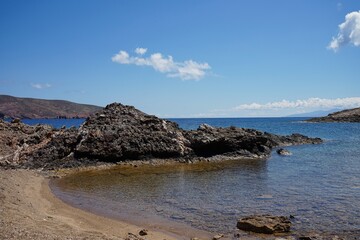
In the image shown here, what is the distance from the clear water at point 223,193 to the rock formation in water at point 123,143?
4203 mm

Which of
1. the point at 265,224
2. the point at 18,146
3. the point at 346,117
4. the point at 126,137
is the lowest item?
the point at 265,224

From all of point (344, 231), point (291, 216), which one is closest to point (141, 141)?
point (291, 216)

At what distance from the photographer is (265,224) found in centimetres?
1555

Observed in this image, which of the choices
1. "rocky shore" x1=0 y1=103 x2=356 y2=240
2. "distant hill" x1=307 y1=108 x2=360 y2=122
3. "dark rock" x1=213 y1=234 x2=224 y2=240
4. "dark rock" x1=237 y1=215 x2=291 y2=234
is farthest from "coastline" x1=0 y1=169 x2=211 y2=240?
"distant hill" x1=307 y1=108 x2=360 y2=122

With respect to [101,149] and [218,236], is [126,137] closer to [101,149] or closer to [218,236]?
[101,149]

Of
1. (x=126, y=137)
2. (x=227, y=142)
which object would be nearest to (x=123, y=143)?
(x=126, y=137)

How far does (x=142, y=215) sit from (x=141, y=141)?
22552 millimetres

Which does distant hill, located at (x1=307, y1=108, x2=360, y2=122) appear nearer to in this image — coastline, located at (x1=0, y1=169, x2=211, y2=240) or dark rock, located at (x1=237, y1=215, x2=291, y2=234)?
dark rock, located at (x1=237, y1=215, x2=291, y2=234)

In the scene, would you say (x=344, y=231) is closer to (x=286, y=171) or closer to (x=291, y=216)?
(x=291, y=216)

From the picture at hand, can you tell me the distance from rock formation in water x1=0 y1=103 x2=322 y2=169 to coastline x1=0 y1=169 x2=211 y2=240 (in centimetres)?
1450

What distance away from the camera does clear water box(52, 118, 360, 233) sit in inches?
699

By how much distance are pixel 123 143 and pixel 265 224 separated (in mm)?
26185

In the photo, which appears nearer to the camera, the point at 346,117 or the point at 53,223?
the point at 53,223

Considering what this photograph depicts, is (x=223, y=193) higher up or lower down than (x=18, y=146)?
lower down
